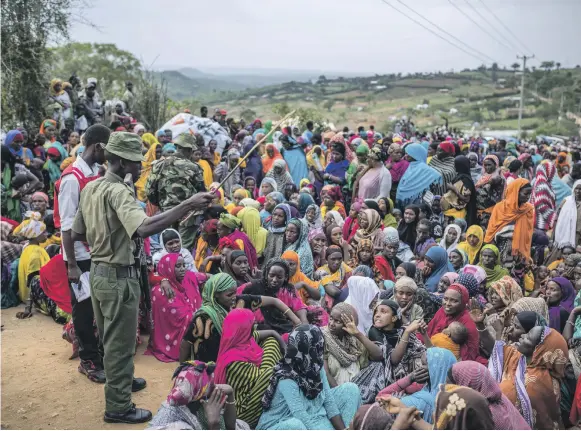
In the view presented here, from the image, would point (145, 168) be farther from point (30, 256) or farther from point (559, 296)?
point (559, 296)

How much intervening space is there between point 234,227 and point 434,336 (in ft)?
8.32

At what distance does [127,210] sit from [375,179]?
514 centimetres

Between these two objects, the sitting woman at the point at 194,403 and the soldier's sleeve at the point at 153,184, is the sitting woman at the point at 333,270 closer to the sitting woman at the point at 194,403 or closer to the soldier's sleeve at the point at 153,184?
the soldier's sleeve at the point at 153,184

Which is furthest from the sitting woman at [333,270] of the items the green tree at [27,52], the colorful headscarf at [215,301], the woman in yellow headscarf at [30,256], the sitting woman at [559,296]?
the green tree at [27,52]

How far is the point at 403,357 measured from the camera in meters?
4.30

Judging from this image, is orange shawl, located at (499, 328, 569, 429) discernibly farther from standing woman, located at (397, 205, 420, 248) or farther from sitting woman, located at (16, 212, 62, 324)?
sitting woman, located at (16, 212, 62, 324)

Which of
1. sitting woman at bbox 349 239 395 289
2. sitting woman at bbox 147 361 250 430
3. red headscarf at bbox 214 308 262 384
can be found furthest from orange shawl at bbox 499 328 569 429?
sitting woman at bbox 349 239 395 289

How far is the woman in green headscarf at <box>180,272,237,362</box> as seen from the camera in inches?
167

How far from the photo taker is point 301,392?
372 centimetres

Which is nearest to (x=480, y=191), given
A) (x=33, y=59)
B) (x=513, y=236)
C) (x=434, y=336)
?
(x=513, y=236)

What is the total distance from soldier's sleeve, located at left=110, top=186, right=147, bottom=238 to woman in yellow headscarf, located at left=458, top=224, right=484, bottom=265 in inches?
172

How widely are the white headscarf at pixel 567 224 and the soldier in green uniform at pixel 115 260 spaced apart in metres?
5.77

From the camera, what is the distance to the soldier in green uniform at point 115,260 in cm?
385

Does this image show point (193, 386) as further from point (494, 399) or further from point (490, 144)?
point (490, 144)
